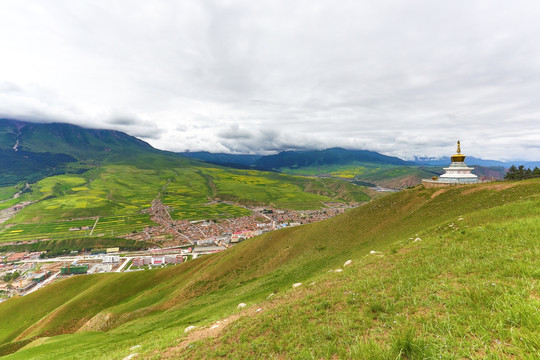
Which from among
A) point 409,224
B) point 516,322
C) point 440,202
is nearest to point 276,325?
point 516,322

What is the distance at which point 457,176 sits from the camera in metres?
37.8

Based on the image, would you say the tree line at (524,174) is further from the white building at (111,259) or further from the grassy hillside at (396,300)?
the white building at (111,259)

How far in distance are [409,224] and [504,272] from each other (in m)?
24.8

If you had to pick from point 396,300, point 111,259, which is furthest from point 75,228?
point 396,300

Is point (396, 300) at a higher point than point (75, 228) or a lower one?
higher

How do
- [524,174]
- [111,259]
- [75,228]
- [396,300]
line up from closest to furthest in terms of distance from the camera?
[396,300], [524,174], [111,259], [75,228]

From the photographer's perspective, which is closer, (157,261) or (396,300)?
(396,300)

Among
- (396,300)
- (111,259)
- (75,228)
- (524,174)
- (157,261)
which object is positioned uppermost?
(524,174)

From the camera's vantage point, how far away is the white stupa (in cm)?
3709

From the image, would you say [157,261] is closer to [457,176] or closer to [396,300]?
[396,300]

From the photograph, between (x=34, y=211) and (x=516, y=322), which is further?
(x=34, y=211)

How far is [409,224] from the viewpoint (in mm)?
31109

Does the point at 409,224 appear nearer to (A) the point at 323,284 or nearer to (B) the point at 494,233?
(B) the point at 494,233

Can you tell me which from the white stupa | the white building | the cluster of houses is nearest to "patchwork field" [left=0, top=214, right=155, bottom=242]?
the white building
